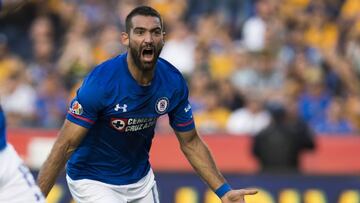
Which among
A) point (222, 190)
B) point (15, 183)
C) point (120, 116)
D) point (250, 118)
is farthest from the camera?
point (250, 118)

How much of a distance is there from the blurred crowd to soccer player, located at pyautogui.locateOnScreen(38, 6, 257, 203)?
14.3ft

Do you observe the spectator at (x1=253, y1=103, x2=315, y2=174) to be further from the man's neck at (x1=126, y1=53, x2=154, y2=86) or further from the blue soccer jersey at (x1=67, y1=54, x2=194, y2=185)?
the man's neck at (x1=126, y1=53, x2=154, y2=86)

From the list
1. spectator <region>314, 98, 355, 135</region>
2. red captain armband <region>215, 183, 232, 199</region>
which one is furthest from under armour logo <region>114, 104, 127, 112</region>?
spectator <region>314, 98, 355, 135</region>

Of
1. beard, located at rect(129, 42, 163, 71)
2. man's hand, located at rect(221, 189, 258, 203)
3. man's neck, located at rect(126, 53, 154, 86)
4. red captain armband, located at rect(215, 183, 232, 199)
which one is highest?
beard, located at rect(129, 42, 163, 71)

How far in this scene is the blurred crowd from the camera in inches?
491

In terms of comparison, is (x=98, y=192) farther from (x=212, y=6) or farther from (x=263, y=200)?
(x=212, y=6)

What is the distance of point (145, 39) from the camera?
6.52 m

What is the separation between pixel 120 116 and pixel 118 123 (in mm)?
64

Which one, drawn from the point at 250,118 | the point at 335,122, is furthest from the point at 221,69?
the point at 335,122

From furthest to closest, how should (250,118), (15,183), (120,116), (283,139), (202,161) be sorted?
(250,118), (283,139), (202,161), (120,116), (15,183)

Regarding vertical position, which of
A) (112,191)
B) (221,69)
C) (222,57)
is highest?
(222,57)

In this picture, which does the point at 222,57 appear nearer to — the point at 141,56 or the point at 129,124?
the point at 129,124

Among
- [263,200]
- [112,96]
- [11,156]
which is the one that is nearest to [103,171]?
[112,96]

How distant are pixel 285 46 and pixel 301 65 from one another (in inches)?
23.6
